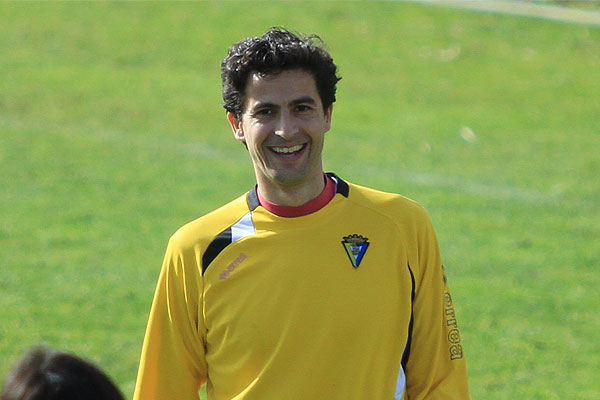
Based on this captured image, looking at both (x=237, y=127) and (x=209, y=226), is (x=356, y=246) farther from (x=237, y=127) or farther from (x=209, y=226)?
(x=237, y=127)

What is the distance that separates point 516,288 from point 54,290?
4.08 m

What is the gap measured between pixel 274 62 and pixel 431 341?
117cm

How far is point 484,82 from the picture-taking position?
1725 centimetres

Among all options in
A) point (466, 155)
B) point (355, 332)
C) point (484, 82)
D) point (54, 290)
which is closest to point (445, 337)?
point (355, 332)

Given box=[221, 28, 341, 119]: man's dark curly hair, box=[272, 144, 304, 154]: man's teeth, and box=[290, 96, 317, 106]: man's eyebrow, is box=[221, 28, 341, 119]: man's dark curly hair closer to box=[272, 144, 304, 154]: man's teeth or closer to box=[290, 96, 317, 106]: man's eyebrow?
box=[290, 96, 317, 106]: man's eyebrow

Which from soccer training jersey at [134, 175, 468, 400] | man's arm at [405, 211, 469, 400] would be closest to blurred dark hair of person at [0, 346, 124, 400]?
soccer training jersey at [134, 175, 468, 400]

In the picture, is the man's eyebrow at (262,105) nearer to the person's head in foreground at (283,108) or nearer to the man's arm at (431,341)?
the person's head in foreground at (283,108)

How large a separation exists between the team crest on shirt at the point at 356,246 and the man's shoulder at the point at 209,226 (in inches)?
16.5

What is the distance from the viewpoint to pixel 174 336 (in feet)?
13.9

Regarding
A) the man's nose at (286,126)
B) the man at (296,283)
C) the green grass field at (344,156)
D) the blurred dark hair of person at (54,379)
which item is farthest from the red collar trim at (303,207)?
the green grass field at (344,156)

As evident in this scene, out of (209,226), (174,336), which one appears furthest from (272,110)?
(174,336)

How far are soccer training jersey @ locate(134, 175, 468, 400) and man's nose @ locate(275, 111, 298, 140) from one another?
0.31 metres

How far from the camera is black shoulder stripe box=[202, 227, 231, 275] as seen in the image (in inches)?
166

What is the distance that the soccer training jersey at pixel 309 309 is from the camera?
405 centimetres
